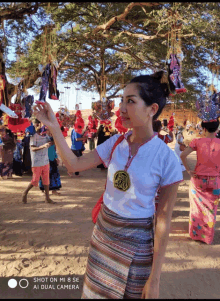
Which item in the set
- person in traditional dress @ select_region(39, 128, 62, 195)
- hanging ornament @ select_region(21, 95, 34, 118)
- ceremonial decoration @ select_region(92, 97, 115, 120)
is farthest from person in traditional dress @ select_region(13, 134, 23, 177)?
hanging ornament @ select_region(21, 95, 34, 118)

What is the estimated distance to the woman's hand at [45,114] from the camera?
123 centimetres

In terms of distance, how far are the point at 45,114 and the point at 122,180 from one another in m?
0.54

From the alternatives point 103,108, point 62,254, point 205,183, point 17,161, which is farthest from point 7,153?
point 205,183

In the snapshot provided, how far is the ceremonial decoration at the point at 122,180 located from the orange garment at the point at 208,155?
2.23m

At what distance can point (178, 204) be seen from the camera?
508cm

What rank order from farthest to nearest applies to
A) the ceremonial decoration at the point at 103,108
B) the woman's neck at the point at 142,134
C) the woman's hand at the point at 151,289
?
1. the ceremonial decoration at the point at 103,108
2. the woman's neck at the point at 142,134
3. the woman's hand at the point at 151,289

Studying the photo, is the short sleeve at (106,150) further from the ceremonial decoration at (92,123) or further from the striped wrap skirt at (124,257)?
the ceremonial decoration at (92,123)

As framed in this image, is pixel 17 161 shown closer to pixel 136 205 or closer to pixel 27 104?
pixel 27 104

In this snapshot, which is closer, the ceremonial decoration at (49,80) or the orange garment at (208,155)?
the ceremonial decoration at (49,80)

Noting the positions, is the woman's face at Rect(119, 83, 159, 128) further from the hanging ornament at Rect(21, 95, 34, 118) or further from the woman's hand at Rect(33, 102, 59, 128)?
the hanging ornament at Rect(21, 95, 34, 118)

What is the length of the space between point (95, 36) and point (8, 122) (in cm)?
433

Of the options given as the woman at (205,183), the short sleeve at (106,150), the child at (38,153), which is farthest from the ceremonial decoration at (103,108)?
the short sleeve at (106,150)

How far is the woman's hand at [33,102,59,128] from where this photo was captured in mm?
1233

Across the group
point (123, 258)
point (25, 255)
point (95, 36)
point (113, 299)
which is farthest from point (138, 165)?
point (95, 36)
